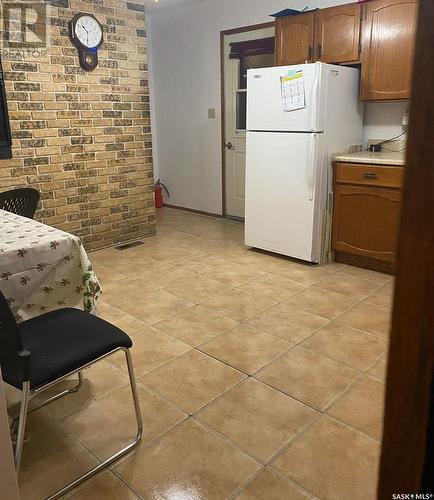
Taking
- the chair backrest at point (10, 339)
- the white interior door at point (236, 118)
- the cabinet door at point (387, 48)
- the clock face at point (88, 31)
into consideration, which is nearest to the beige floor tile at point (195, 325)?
the chair backrest at point (10, 339)

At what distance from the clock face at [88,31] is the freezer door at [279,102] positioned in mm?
1372

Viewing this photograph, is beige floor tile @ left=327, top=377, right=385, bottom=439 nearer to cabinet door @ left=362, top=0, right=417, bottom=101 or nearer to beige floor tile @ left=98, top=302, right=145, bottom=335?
beige floor tile @ left=98, top=302, right=145, bottom=335

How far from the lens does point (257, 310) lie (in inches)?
112

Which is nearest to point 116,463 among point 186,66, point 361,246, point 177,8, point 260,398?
point 260,398

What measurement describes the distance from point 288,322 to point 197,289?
2.67ft

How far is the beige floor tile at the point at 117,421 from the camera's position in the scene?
5.64 feet

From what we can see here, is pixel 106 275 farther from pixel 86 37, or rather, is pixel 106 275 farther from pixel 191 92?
pixel 191 92

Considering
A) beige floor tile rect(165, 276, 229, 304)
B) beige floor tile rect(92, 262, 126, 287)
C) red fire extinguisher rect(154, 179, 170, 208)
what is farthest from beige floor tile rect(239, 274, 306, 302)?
red fire extinguisher rect(154, 179, 170, 208)

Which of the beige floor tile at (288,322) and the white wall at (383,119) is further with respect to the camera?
the white wall at (383,119)

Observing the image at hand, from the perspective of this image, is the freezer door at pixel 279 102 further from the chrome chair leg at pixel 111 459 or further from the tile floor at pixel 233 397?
the chrome chair leg at pixel 111 459

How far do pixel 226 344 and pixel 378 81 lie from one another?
2.39 meters

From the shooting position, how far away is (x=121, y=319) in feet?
9.05

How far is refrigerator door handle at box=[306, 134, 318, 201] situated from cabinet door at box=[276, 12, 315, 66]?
0.86 meters

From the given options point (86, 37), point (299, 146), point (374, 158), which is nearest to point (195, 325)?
point (299, 146)
